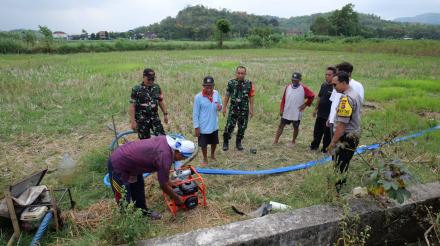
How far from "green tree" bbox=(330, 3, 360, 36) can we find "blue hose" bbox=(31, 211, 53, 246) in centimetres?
6456

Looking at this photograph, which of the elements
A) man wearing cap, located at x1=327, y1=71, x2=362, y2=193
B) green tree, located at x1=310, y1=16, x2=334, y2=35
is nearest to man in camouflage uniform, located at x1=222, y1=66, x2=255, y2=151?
man wearing cap, located at x1=327, y1=71, x2=362, y2=193

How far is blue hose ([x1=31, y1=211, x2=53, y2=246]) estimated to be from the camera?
2935 mm

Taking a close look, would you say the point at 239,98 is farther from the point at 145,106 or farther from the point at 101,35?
the point at 101,35

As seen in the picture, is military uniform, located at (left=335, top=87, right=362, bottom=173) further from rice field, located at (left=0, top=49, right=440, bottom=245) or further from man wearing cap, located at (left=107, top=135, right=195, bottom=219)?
man wearing cap, located at (left=107, top=135, right=195, bottom=219)

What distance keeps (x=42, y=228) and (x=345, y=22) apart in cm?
6588

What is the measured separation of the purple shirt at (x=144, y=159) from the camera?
3.17 m

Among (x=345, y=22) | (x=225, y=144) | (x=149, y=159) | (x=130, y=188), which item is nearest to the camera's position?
(x=149, y=159)

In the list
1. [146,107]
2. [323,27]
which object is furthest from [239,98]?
[323,27]

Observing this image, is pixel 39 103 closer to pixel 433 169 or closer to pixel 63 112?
pixel 63 112

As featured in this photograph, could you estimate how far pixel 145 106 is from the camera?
4.94m

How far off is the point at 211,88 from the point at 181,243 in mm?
3143

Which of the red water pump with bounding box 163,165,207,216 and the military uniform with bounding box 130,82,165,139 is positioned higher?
the military uniform with bounding box 130,82,165,139

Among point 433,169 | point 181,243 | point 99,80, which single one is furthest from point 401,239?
point 99,80

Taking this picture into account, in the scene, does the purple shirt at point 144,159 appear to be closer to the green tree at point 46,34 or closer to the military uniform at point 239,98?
the military uniform at point 239,98
